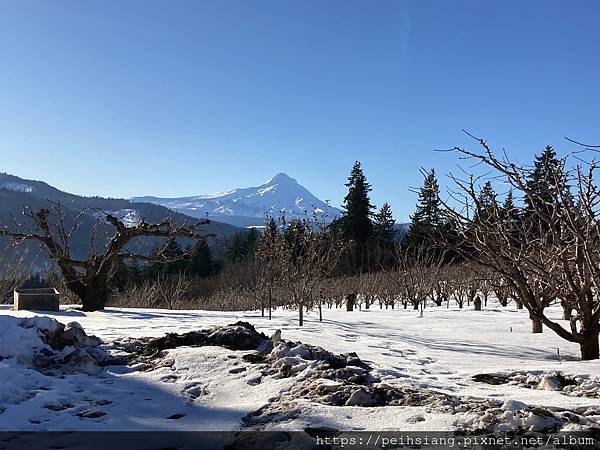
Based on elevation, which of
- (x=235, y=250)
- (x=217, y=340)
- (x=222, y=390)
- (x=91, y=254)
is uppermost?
(x=235, y=250)

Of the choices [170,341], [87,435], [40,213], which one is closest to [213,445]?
[87,435]

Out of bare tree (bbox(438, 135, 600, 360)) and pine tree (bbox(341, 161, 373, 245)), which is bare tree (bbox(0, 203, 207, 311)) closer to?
bare tree (bbox(438, 135, 600, 360))

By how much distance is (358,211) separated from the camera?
39.8 m

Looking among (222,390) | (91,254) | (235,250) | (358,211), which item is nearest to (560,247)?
(222,390)

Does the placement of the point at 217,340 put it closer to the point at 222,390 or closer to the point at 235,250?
the point at 222,390

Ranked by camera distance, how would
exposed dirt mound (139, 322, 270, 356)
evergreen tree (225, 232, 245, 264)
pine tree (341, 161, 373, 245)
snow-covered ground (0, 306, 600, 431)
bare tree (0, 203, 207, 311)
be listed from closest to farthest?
1. snow-covered ground (0, 306, 600, 431)
2. exposed dirt mound (139, 322, 270, 356)
3. bare tree (0, 203, 207, 311)
4. pine tree (341, 161, 373, 245)
5. evergreen tree (225, 232, 245, 264)

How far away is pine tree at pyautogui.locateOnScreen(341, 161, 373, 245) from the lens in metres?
39.2

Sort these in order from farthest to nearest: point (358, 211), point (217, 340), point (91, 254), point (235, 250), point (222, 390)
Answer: point (235, 250) → point (358, 211) → point (91, 254) → point (217, 340) → point (222, 390)

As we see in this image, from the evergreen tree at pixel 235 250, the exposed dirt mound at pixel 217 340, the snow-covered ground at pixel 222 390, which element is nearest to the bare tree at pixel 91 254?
the snow-covered ground at pixel 222 390

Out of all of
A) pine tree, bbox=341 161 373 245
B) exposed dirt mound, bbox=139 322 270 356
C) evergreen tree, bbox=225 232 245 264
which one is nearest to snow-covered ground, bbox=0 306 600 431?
exposed dirt mound, bbox=139 322 270 356

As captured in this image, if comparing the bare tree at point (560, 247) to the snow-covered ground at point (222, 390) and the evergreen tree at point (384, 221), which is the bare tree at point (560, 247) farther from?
the evergreen tree at point (384, 221)

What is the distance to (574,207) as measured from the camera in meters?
4.67

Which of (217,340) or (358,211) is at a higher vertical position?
(358,211)

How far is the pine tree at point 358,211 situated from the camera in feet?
129
